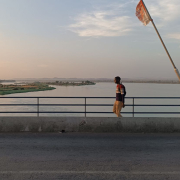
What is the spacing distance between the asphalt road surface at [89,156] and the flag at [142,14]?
4.89 metres

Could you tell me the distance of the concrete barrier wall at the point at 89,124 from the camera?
9.41 meters

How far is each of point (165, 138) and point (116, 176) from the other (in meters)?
4.05

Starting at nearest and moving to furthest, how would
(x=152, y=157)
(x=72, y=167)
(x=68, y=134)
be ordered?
(x=72, y=167) < (x=152, y=157) < (x=68, y=134)

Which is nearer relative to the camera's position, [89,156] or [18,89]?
[89,156]

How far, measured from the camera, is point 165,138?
27.4ft

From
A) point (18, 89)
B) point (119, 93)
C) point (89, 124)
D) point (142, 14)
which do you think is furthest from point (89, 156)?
point (18, 89)

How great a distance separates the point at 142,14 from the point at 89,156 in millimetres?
7284

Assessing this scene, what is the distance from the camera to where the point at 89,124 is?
9453mm

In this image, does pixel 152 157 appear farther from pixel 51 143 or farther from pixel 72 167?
pixel 51 143

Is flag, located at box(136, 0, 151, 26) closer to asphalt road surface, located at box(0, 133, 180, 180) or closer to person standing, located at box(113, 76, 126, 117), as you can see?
person standing, located at box(113, 76, 126, 117)

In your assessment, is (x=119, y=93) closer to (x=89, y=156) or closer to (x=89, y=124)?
(x=89, y=124)

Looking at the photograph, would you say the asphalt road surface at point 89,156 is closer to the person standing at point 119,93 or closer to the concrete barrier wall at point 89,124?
the concrete barrier wall at point 89,124

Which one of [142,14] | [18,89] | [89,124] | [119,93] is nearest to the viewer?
[89,124]

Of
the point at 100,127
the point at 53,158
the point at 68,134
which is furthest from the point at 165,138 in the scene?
the point at 53,158
